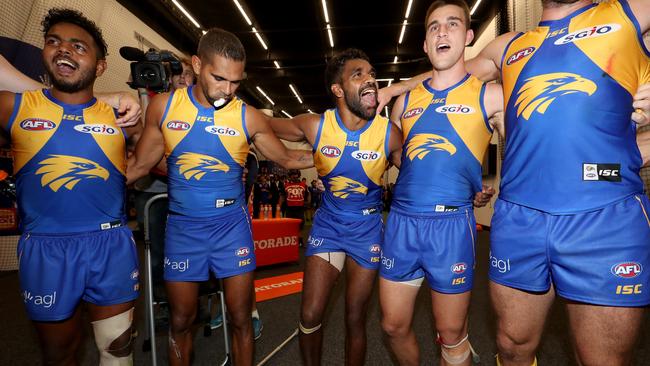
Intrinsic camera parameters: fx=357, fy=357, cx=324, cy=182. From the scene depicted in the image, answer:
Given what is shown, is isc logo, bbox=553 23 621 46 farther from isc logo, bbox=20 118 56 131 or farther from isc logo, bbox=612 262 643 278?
isc logo, bbox=20 118 56 131

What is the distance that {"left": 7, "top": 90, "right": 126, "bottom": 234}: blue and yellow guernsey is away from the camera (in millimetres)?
1926

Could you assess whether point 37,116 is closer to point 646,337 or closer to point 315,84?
point 646,337

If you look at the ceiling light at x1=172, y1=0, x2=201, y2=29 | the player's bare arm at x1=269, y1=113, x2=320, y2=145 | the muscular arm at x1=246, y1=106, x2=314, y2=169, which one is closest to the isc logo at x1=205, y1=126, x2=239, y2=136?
the muscular arm at x1=246, y1=106, x2=314, y2=169

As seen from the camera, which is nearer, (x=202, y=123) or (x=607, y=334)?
(x=607, y=334)

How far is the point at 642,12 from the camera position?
1.38 metres

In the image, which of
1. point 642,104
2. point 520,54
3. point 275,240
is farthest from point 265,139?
point 275,240

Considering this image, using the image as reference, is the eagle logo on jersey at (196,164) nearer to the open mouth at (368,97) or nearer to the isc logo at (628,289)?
the open mouth at (368,97)

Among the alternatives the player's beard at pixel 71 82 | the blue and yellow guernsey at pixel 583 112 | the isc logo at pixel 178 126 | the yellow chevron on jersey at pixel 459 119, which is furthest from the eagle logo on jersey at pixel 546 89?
the player's beard at pixel 71 82

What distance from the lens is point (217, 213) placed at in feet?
7.63

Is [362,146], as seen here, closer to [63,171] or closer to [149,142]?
[149,142]

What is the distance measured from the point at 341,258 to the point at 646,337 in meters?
3.32

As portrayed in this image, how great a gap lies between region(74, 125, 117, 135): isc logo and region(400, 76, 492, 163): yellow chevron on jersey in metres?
1.76

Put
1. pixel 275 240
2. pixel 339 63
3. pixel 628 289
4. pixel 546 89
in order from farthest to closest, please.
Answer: pixel 275 240
pixel 339 63
pixel 546 89
pixel 628 289

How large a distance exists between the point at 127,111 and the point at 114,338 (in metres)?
1.29
